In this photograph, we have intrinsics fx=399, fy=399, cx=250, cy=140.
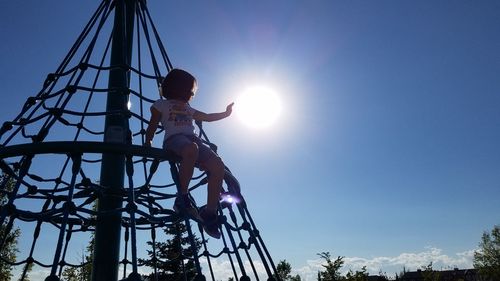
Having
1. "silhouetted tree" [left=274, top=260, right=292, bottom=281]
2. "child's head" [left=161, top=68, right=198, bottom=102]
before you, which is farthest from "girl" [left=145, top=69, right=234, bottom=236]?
"silhouetted tree" [left=274, top=260, right=292, bottom=281]

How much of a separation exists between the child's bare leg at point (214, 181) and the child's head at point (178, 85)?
28.0 inches

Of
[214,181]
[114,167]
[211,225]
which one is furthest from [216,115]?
[211,225]

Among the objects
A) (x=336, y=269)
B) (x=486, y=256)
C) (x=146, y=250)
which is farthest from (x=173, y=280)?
(x=486, y=256)

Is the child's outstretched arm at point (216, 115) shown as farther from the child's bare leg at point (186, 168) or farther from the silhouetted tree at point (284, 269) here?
the silhouetted tree at point (284, 269)

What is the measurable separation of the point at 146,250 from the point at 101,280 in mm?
25077

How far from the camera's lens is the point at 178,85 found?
339 centimetres

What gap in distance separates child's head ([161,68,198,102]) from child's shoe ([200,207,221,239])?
1072mm

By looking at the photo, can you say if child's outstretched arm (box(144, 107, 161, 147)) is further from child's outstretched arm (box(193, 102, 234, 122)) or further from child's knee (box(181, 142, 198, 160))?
child's knee (box(181, 142, 198, 160))

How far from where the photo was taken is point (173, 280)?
25328 millimetres

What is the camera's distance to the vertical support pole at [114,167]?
120 inches

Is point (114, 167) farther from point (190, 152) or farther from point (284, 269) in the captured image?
point (284, 269)

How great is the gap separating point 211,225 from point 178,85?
Result: 48.5 inches

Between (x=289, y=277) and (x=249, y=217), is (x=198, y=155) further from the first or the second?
(x=289, y=277)

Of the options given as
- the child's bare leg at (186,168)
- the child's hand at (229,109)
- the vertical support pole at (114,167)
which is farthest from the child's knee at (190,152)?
the child's hand at (229,109)
